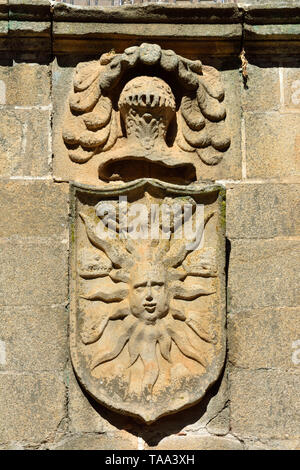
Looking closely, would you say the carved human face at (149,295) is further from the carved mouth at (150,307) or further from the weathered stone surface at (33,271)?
the weathered stone surface at (33,271)

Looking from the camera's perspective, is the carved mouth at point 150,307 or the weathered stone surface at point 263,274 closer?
the carved mouth at point 150,307

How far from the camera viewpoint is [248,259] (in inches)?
167

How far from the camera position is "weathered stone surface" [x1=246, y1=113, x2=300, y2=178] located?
4.33 metres

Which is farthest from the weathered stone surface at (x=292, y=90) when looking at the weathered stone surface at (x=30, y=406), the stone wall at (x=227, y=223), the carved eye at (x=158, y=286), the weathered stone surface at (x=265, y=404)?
the weathered stone surface at (x=30, y=406)

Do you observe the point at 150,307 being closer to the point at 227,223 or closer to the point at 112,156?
the point at 227,223

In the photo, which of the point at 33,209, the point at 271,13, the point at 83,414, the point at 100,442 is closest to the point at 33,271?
the point at 33,209

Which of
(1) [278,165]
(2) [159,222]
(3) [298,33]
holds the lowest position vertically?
(2) [159,222]

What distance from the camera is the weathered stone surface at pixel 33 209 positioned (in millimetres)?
4223

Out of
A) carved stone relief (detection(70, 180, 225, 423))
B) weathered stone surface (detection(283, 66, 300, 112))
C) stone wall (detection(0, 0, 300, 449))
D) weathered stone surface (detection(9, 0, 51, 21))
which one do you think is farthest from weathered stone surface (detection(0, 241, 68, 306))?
weathered stone surface (detection(283, 66, 300, 112))

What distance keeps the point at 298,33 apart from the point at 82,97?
41.9 inches

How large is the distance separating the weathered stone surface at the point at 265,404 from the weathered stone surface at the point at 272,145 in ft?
3.07

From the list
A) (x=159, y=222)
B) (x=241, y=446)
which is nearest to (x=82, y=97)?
(x=159, y=222)

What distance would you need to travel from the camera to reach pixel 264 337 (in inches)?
164

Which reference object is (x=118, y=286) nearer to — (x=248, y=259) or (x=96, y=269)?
(x=96, y=269)
